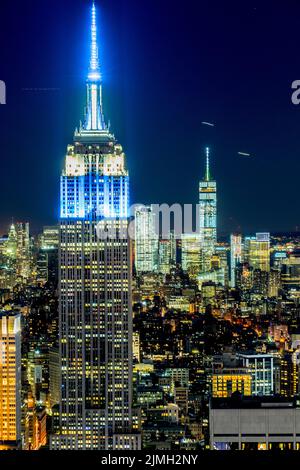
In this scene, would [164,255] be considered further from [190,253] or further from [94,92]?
[94,92]

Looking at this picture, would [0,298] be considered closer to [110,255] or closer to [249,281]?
[110,255]

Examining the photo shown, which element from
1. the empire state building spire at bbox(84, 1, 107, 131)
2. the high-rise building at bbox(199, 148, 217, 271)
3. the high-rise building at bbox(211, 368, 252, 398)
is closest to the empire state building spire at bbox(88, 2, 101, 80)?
the empire state building spire at bbox(84, 1, 107, 131)

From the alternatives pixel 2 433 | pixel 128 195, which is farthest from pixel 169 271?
pixel 2 433

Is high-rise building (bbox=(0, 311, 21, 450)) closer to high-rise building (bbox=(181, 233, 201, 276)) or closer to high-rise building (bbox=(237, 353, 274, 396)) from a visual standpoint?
high-rise building (bbox=(181, 233, 201, 276))

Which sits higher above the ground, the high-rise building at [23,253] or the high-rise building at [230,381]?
the high-rise building at [23,253]

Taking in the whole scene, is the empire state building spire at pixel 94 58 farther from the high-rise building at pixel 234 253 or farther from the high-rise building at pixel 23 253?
the high-rise building at pixel 234 253

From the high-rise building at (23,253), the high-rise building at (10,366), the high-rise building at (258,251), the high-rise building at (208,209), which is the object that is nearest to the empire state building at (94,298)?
the high-rise building at (10,366)
